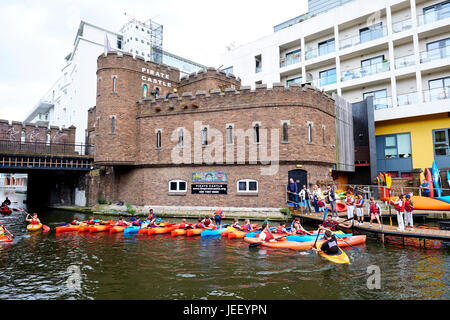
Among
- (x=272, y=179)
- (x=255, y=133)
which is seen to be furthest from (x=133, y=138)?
(x=272, y=179)

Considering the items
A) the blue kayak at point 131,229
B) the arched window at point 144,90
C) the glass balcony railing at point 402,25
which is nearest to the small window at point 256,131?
the blue kayak at point 131,229

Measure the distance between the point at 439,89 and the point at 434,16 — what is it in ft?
21.7

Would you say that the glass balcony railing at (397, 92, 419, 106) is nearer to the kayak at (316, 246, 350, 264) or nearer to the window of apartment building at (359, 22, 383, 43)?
the window of apartment building at (359, 22, 383, 43)

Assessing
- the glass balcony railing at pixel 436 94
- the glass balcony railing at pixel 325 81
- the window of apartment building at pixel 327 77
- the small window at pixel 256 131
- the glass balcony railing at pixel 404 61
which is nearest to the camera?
the small window at pixel 256 131

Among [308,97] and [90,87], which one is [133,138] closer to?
[308,97]

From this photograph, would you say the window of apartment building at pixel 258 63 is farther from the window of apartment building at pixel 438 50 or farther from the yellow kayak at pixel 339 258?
the yellow kayak at pixel 339 258

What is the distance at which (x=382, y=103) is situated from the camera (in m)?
27.8

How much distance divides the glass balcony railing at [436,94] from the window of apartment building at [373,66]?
4358 mm

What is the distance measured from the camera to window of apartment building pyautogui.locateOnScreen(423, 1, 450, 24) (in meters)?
25.0

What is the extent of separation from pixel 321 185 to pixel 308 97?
6.93m

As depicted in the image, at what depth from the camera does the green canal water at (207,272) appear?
8.51 meters

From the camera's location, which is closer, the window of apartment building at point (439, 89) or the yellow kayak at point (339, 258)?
the yellow kayak at point (339, 258)

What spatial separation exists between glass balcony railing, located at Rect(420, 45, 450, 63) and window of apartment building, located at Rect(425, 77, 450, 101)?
197 centimetres

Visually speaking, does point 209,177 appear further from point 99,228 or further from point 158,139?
point 99,228
